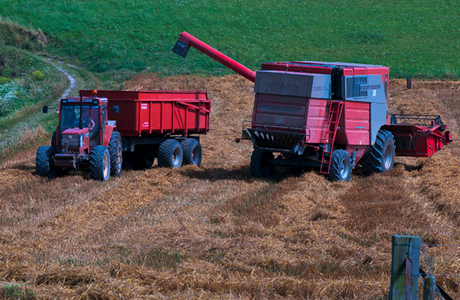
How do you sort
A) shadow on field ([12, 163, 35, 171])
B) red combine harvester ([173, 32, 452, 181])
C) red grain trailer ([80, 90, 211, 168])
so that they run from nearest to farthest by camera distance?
red combine harvester ([173, 32, 452, 181]) < shadow on field ([12, 163, 35, 171]) < red grain trailer ([80, 90, 211, 168])

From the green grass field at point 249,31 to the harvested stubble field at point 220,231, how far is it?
23842 millimetres

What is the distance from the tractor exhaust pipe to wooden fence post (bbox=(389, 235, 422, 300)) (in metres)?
11.7

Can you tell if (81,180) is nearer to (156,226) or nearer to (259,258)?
(156,226)

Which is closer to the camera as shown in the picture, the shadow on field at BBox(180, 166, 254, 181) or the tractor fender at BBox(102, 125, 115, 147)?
the tractor fender at BBox(102, 125, 115, 147)

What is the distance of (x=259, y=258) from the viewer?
24.9 ft

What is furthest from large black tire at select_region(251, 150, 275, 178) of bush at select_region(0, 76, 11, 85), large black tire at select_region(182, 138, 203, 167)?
bush at select_region(0, 76, 11, 85)

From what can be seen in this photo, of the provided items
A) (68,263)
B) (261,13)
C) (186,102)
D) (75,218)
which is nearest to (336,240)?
(68,263)

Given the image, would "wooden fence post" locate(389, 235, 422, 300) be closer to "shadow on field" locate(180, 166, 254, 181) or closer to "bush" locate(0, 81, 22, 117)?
"shadow on field" locate(180, 166, 254, 181)

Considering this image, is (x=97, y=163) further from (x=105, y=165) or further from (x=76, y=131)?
(x=76, y=131)

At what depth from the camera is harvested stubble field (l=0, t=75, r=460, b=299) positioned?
6.64m

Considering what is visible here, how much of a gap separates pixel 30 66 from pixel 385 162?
92.0ft

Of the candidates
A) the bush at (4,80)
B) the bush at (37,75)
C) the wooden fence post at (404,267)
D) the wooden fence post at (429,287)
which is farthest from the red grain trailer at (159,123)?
the bush at (4,80)

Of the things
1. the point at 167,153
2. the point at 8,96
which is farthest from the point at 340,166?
the point at 8,96

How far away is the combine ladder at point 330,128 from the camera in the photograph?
1338cm
